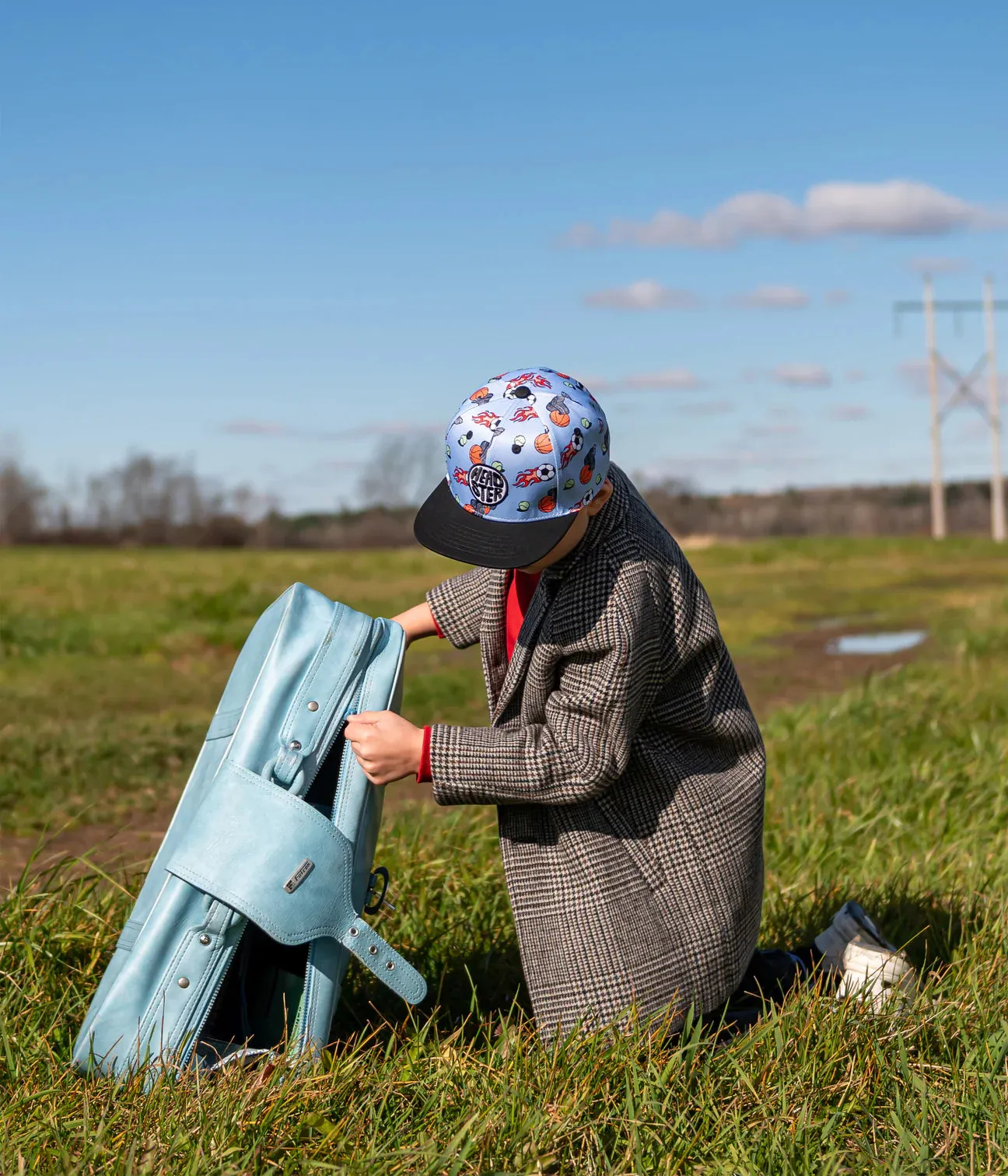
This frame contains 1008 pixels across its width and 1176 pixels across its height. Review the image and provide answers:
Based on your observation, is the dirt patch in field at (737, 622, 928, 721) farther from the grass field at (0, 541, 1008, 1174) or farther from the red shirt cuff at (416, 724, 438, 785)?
the red shirt cuff at (416, 724, 438, 785)

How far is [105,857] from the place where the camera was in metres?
4.02

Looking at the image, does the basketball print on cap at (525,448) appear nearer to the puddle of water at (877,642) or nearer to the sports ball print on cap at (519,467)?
the sports ball print on cap at (519,467)

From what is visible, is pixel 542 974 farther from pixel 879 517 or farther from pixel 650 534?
pixel 879 517

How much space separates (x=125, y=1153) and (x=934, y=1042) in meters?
1.49

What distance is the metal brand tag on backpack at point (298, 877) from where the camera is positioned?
2207 mm

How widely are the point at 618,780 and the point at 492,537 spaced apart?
529 mm

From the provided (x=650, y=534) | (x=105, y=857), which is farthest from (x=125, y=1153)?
(x=105, y=857)

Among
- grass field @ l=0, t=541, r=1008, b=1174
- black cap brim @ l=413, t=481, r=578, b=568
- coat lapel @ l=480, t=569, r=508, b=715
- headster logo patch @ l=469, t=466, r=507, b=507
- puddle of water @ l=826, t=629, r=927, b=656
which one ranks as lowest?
puddle of water @ l=826, t=629, r=927, b=656

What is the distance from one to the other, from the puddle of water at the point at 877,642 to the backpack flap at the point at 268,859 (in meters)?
8.07

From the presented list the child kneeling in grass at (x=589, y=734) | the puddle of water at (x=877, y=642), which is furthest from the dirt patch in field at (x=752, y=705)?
the child kneeling in grass at (x=589, y=734)

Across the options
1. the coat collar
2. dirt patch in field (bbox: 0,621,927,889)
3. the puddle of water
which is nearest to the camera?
the coat collar

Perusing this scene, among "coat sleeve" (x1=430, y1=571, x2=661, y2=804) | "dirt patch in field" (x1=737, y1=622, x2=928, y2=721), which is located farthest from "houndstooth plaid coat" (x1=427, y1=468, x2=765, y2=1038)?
"dirt patch in field" (x1=737, y1=622, x2=928, y2=721)

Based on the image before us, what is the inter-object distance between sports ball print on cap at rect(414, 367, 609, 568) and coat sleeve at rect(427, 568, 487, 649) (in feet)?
1.39

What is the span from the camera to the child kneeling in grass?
7.14ft
